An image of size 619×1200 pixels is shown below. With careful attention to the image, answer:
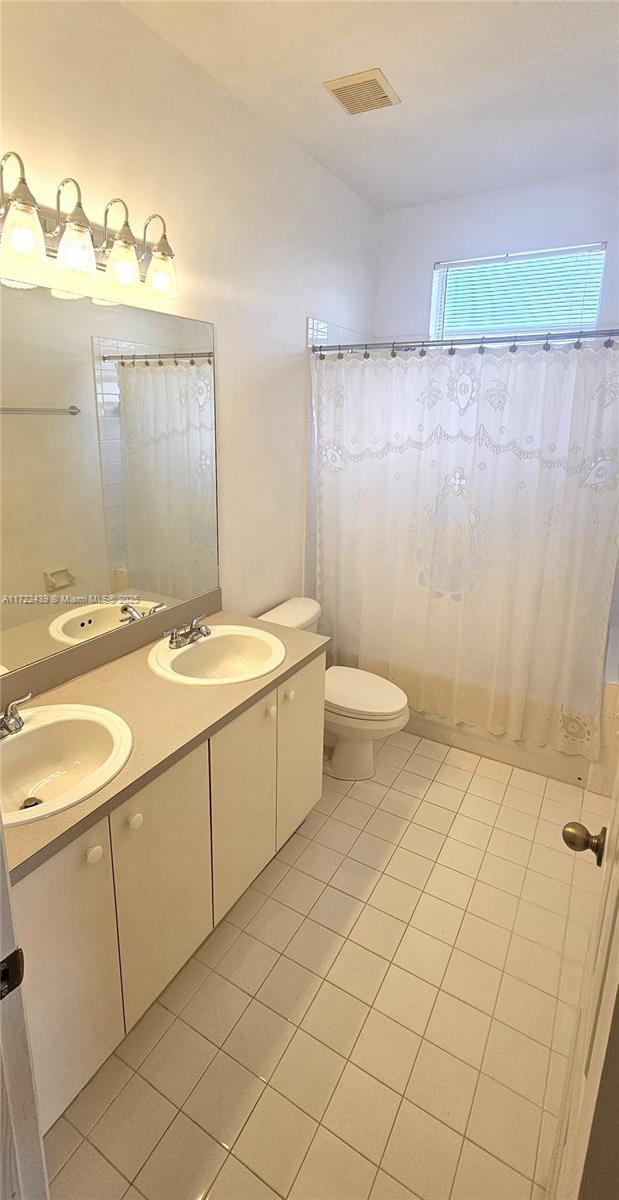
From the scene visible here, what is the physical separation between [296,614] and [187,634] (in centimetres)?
73

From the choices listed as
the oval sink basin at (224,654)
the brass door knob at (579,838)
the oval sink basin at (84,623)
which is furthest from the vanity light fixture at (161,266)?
the brass door knob at (579,838)

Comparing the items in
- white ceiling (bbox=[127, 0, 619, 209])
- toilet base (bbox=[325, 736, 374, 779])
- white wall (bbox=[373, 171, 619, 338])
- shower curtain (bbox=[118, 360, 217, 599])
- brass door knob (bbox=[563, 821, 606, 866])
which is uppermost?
white ceiling (bbox=[127, 0, 619, 209])

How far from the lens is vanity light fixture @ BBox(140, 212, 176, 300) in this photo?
5.33 ft

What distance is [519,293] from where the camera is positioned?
270 cm

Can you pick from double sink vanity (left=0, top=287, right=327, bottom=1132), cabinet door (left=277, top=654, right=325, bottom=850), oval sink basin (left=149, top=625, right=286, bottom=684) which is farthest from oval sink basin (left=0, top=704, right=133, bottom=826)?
cabinet door (left=277, top=654, right=325, bottom=850)

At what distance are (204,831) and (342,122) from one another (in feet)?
8.07

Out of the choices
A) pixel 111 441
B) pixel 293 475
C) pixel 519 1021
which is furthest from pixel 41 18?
pixel 519 1021

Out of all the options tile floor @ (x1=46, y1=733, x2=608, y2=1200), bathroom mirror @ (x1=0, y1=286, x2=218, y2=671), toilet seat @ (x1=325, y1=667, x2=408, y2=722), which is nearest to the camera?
tile floor @ (x1=46, y1=733, x2=608, y2=1200)

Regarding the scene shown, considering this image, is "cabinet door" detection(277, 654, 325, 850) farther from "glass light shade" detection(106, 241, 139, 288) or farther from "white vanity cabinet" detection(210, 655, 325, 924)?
"glass light shade" detection(106, 241, 139, 288)

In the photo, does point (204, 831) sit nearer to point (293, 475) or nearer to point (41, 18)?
point (293, 475)

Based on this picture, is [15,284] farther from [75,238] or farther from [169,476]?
[169,476]

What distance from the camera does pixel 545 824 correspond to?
89.0 inches

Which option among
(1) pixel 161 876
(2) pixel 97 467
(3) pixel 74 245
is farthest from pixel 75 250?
(1) pixel 161 876

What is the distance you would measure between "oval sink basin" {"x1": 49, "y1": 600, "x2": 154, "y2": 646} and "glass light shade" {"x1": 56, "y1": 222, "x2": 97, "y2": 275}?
0.91m
